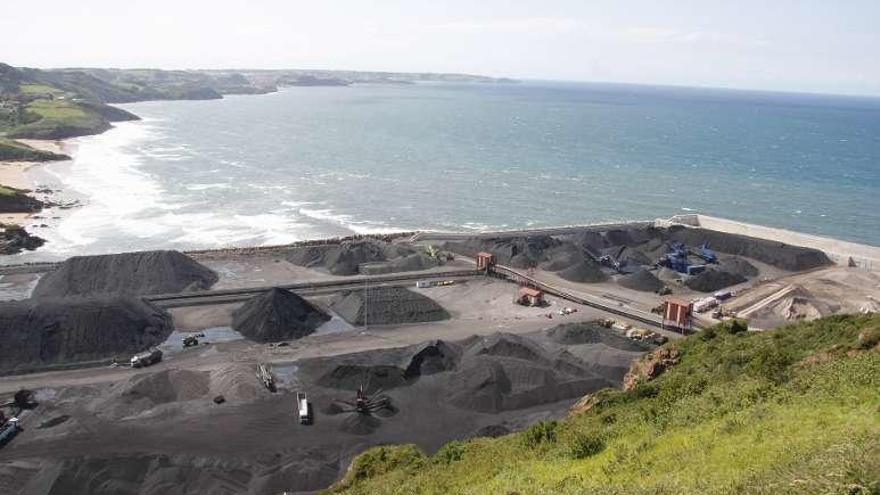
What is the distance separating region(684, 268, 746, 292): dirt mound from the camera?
56.9 meters

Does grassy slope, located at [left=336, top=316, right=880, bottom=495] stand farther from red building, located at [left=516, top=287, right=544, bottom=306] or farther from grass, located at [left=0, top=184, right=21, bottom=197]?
grass, located at [left=0, top=184, right=21, bottom=197]

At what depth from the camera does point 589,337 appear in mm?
43250

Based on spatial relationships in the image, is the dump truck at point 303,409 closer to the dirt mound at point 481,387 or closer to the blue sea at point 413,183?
the dirt mound at point 481,387

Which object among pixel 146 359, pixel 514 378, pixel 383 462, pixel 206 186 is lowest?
pixel 146 359

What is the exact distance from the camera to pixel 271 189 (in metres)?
93.1

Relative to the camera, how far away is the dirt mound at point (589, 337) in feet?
139

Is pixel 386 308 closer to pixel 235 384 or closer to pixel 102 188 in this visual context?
pixel 235 384

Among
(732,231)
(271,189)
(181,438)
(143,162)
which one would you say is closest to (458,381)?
(181,438)

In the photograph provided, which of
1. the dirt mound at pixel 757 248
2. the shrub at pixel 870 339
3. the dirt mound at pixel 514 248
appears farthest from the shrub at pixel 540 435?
the dirt mound at pixel 757 248

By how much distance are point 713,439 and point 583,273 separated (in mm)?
41597

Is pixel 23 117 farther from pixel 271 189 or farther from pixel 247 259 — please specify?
pixel 247 259

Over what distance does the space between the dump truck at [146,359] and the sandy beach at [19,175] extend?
135 feet

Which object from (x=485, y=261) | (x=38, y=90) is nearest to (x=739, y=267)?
(x=485, y=261)

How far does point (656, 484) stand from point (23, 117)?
15503cm
